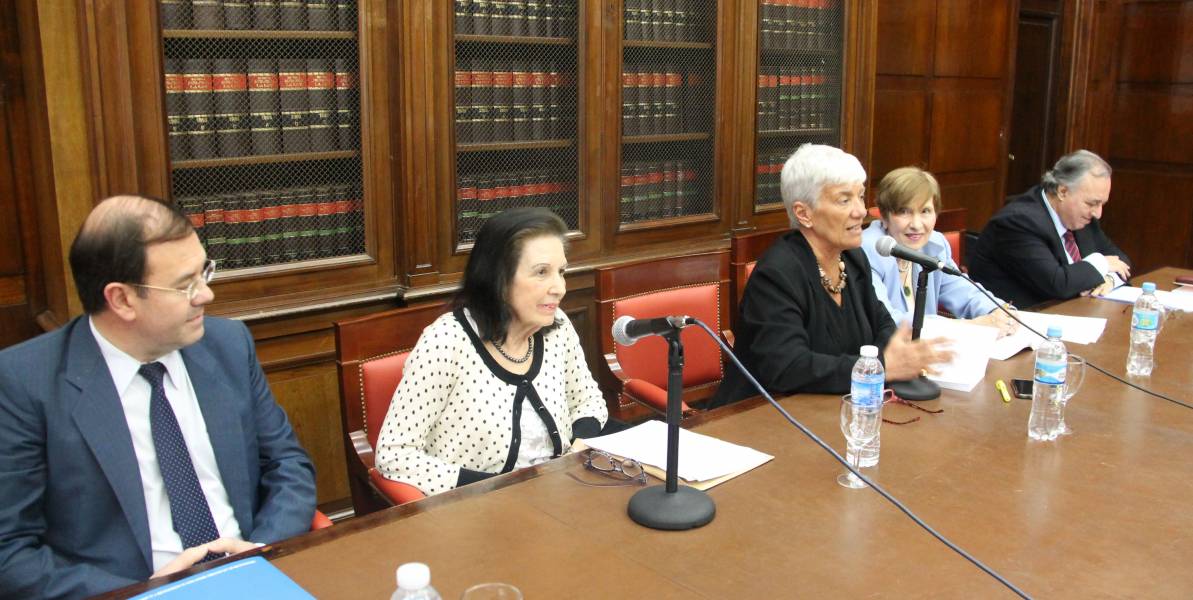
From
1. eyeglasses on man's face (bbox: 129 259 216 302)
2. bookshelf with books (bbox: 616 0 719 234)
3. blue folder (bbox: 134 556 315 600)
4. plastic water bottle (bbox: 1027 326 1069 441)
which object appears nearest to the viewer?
blue folder (bbox: 134 556 315 600)

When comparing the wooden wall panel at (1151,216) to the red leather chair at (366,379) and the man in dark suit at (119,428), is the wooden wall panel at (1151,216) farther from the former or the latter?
the man in dark suit at (119,428)

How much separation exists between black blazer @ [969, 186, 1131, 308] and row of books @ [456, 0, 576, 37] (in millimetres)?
1761

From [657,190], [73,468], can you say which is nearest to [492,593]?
[73,468]

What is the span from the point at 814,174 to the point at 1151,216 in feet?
16.4

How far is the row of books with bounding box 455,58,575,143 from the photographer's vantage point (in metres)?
3.44

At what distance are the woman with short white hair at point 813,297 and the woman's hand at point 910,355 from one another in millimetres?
16

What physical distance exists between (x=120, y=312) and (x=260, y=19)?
1.46m

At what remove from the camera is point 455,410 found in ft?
7.23

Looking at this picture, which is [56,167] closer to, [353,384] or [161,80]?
[161,80]

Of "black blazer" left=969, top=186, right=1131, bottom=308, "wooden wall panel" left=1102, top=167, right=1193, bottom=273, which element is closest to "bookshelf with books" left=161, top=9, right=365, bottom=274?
"black blazer" left=969, top=186, right=1131, bottom=308

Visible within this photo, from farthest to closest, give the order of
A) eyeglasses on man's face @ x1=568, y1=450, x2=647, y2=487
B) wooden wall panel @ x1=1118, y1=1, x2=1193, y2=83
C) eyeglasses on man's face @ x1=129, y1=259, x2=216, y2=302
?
wooden wall panel @ x1=1118, y1=1, x2=1193, y2=83, eyeglasses on man's face @ x1=568, y1=450, x2=647, y2=487, eyeglasses on man's face @ x1=129, y1=259, x2=216, y2=302

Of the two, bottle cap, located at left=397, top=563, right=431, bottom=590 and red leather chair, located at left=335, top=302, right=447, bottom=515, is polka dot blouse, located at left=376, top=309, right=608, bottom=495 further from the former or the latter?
bottle cap, located at left=397, top=563, right=431, bottom=590

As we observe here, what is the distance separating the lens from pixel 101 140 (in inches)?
105

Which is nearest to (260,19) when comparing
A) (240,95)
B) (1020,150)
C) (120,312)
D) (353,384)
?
(240,95)
